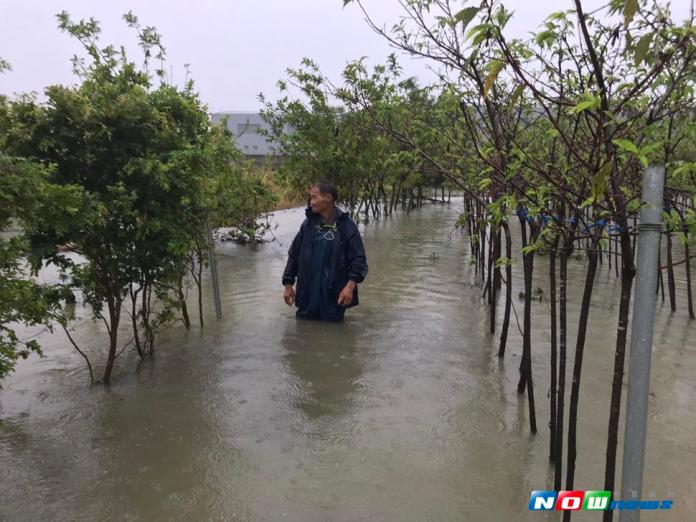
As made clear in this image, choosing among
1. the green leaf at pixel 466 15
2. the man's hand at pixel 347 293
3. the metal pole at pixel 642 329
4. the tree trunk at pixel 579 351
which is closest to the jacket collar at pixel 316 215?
the man's hand at pixel 347 293

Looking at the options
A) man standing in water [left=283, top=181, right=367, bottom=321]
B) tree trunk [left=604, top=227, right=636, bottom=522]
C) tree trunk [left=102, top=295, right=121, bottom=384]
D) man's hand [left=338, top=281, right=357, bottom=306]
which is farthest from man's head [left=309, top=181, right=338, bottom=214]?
tree trunk [left=604, top=227, right=636, bottom=522]

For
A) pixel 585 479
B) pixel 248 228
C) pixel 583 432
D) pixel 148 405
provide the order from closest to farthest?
pixel 585 479 → pixel 583 432 → pixel 148 405 → pixel 248 228

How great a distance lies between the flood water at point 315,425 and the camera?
2938 mm

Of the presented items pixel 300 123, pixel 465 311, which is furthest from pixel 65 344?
pixel 300 123

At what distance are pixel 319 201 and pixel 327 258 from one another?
0.62 m

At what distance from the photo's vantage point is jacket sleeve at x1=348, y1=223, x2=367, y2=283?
19.3ft

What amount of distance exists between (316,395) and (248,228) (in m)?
9.06

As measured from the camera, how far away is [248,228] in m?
13.0

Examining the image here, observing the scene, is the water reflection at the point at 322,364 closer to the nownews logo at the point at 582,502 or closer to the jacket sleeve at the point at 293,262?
the jacket sleeve at the point at 293,262

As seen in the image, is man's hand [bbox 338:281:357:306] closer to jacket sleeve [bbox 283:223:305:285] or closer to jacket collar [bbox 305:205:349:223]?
jacket sleeve [bbox 283:223:305:285]

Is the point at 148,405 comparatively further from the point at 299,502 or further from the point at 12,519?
the point at 299,502

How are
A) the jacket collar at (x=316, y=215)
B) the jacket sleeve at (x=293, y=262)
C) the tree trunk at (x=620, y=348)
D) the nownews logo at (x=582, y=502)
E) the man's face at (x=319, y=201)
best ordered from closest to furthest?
the tree trunk at (x=620, y=348), the nownews logo at (x=582, y=502), the man's face at (x=319, y=201), the jacket collar at (x=316, y=215), the jacket sleeve at (x=293, y=262)

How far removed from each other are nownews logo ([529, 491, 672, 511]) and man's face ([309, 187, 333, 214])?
3.69 meters

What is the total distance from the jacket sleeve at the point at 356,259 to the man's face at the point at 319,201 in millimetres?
362
